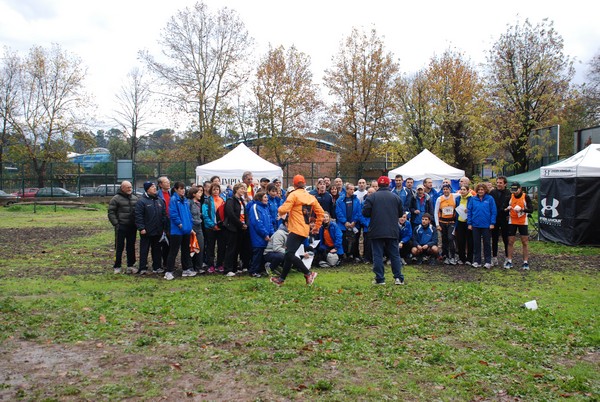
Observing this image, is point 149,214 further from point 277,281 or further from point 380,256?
point 380,256

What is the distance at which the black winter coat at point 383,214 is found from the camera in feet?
29.4

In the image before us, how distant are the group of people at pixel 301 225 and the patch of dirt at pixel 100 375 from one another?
387cm

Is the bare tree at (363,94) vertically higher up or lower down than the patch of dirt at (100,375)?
higher up

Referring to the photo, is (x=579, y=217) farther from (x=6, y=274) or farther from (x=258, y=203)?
(x=6, y=274)

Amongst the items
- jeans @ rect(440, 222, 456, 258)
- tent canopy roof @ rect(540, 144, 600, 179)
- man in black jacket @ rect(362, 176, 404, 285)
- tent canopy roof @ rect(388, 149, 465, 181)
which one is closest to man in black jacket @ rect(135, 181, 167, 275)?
man in black jacket @ rect(362, 176, 404, 285)

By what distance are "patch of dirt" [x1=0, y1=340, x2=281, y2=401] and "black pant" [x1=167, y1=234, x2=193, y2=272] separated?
166 inches

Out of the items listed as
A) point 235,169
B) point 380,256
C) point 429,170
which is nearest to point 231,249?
point 380,256

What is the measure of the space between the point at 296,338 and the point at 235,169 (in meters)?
12.1

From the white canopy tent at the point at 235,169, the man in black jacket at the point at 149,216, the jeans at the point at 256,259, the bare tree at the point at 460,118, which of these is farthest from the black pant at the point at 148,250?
the bare tree at the point at 460,118

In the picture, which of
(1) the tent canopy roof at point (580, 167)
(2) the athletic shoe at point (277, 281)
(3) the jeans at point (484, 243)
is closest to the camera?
(2) the athletic shoe at point (277, 281)

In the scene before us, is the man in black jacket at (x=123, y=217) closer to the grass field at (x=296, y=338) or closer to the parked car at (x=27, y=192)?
the grass field at (x=296, y=338)

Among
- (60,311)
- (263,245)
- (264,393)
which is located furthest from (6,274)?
(264,393)

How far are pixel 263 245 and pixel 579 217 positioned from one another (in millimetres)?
9757

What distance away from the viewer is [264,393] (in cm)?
451
